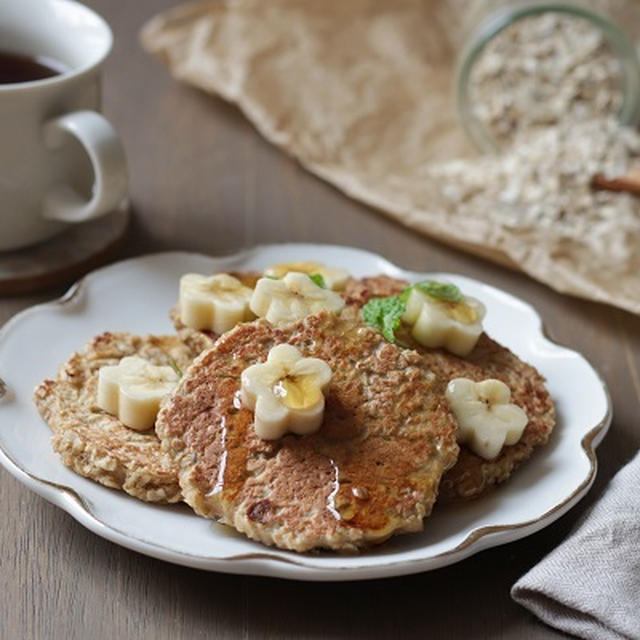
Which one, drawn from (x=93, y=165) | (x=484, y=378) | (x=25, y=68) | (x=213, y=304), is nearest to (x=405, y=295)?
(x=484, y=378)

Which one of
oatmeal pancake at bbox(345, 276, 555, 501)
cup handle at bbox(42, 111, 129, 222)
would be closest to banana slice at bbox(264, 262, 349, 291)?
oatmeal pancake at bbox(345, 276, 555, 501)

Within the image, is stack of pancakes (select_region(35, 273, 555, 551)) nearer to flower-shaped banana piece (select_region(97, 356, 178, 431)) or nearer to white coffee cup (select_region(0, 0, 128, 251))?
flower-shaped banana piece (select_region(97, 356, 178, 431))

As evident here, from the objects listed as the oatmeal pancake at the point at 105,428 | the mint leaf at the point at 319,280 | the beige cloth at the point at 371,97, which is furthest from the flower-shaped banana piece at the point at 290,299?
the beige cloth at the point at 371,97

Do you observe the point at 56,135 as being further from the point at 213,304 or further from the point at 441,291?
the point at 441,291

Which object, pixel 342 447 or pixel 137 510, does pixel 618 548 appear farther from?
pixel 137 510

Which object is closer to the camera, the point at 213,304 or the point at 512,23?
the point at 213,304

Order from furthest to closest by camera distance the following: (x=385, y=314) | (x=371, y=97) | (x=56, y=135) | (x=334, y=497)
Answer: (x=371, y=97), (x=56, y=135), (x=385, y=314), (x=334, y=497)

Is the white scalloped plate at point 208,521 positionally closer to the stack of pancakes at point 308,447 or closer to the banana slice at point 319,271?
the stack of pancakes at point 308,447
